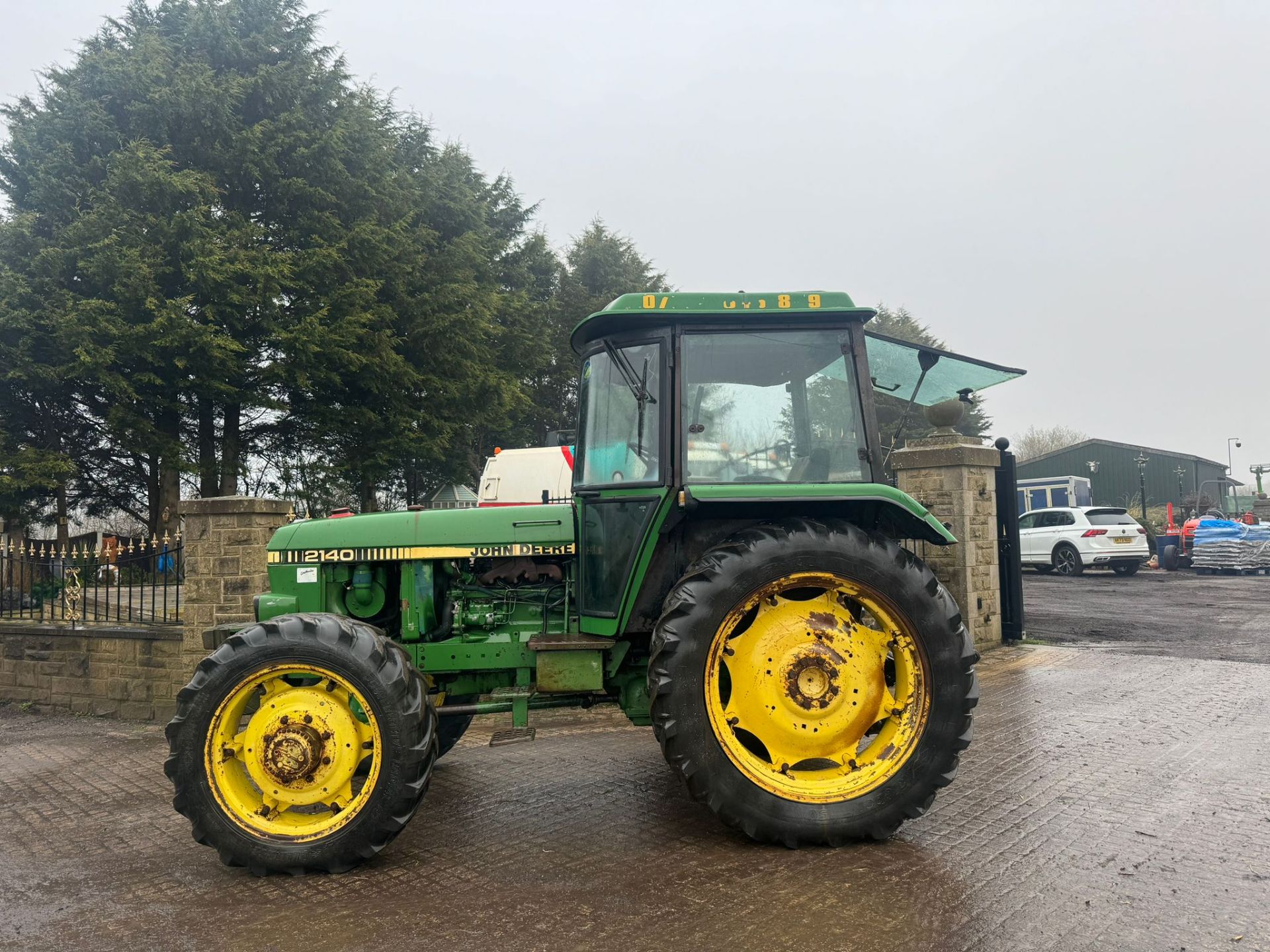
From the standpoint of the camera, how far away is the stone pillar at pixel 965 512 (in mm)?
8055

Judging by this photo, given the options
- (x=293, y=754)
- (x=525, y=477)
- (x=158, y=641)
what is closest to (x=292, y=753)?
(x=293, y=754)

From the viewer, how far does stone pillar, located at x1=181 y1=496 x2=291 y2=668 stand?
6.73 m

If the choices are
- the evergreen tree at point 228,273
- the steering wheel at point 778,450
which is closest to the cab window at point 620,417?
the steering wheel at point 778,450

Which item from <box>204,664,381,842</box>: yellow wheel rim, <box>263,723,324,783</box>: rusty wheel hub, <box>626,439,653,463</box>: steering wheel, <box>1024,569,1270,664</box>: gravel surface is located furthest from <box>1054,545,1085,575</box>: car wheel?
<box>263,723,324,783</box>: rusty wheel hub

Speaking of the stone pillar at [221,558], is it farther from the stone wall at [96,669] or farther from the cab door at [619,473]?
the cab door at [619,473]

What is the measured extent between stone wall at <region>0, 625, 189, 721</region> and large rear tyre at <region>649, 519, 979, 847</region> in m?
5.27

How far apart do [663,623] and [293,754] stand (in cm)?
158

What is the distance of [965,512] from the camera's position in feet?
26.5

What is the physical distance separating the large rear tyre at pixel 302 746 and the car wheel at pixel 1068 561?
61.1ft

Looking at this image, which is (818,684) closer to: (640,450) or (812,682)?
(812,682)

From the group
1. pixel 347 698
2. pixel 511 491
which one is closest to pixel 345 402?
pixel 511 491

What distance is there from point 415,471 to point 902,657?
716 inches

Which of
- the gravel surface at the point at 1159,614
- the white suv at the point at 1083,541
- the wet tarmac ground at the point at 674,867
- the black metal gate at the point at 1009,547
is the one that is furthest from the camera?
the white suv at the point at 1083,541

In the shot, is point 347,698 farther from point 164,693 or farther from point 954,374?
point 164,693
